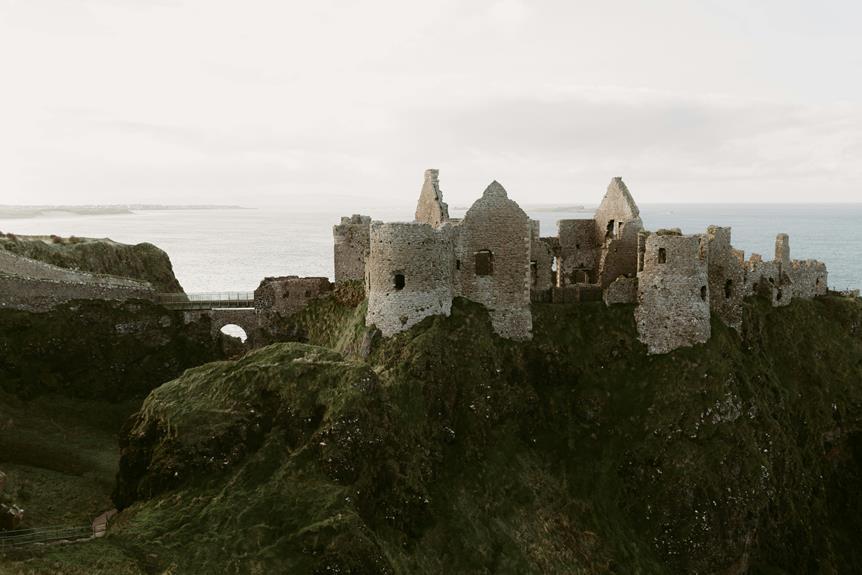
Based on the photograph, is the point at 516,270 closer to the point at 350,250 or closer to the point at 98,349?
the point at 350,250

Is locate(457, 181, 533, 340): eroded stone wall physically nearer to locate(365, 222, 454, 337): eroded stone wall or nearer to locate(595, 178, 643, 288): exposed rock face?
locate(365, 222, 454, 337): eroded stone wall

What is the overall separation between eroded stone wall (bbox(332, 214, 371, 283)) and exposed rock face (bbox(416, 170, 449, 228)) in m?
4.07

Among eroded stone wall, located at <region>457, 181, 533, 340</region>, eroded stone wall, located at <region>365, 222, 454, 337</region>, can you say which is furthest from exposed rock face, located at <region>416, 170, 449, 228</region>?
eroded stone wall, located at <region>365, 222, 454, 337</region>

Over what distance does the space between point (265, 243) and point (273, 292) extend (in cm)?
14546

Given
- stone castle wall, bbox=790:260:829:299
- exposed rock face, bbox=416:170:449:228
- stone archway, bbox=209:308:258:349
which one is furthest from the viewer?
stone castle wall, bbox=790:260:829:299

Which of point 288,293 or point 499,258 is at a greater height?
point 499,258

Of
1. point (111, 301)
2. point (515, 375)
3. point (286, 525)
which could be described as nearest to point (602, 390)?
point (515, 375)

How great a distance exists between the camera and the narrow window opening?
34656 millimetres

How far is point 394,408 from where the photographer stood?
28.3 m

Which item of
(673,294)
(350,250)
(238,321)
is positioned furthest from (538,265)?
(238,321)

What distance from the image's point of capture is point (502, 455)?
3139 cm

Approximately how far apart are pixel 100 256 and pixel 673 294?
44405 millimetres

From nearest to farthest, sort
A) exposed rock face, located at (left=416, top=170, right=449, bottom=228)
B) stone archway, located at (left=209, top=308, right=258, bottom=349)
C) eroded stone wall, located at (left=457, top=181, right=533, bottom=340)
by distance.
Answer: eroded stone wall, located at (left=457, top=181, right=533, bottom=340) → exposed rock face, located at (left=416, top=170, right=449, bottom=228) → stone archway, located at (left=209, top=308, right=258, bottom=349)

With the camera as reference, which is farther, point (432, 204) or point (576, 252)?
point (576, 252)
